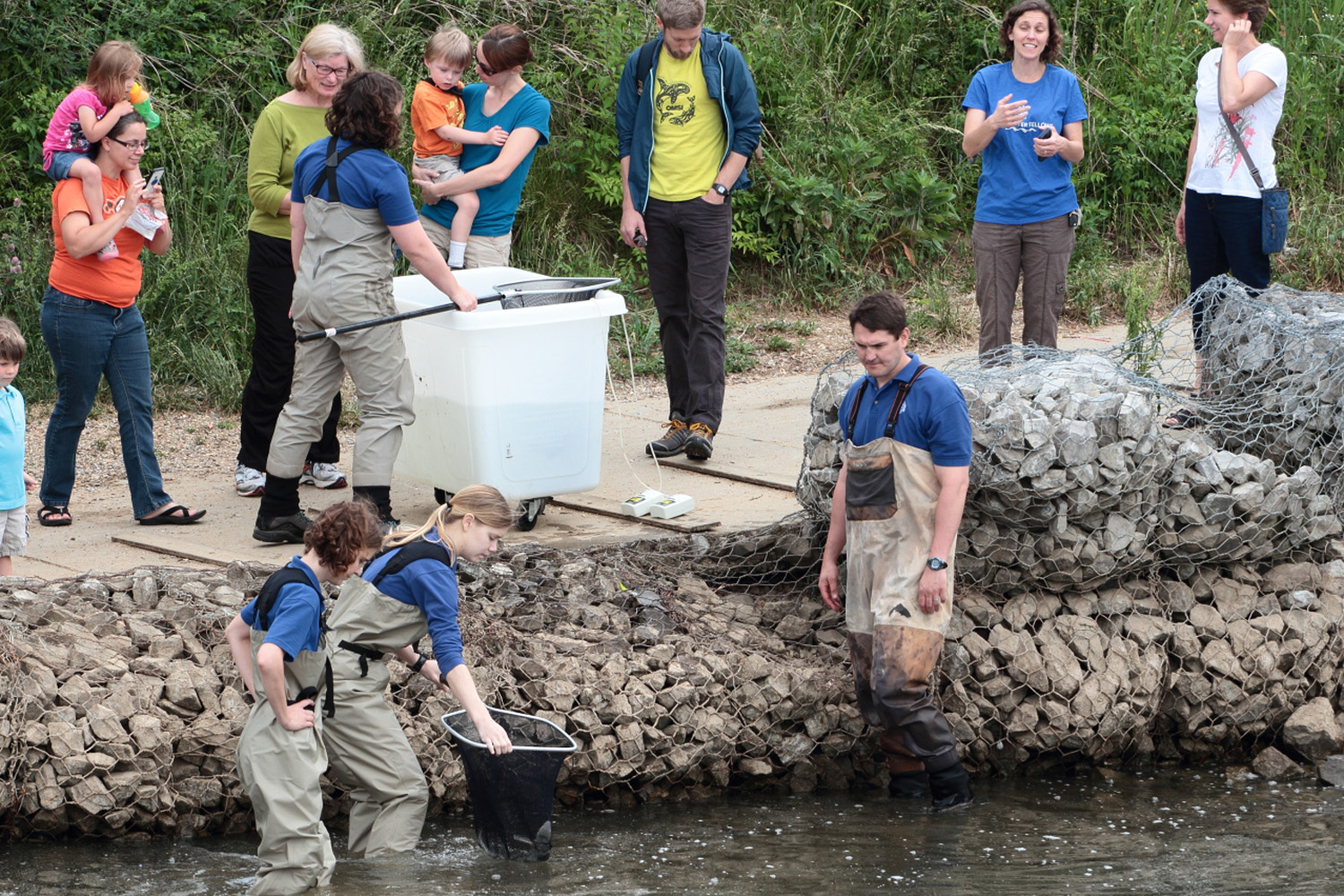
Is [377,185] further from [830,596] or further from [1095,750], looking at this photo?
[1095,750]

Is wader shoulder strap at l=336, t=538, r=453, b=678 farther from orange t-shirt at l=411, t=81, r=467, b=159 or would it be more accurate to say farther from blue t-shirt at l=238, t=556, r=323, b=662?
orange t-shirt at l=411, t=81, r=467, b=159

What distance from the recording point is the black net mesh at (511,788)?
4348 mm

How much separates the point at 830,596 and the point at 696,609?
2.46 ft

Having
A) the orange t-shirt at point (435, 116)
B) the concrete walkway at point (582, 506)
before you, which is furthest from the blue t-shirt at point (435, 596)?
the orange t-shirt at point (435, 116)

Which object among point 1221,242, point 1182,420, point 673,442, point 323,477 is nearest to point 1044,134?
point 1221,242

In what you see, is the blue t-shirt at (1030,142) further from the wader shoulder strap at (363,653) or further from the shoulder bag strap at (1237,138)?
the wader shoulder strap at (363,653)

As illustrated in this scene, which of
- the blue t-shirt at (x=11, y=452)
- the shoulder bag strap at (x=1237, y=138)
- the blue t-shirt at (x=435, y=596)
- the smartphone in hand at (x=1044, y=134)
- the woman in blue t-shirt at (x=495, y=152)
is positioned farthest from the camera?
the smartphone in hand at (x=1044, y=134)

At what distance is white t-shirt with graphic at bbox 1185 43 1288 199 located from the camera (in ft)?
22.3

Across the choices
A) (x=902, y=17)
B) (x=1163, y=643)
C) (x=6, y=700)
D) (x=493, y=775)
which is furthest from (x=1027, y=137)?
(x=902, y=17)

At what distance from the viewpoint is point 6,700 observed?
15.4 ft

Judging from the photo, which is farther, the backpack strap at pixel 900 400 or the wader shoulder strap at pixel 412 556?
the backpack strap at pixel 900 400

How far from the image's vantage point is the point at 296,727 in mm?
4164

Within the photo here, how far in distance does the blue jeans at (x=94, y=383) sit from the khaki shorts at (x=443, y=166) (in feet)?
4.40

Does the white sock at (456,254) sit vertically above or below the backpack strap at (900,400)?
above
